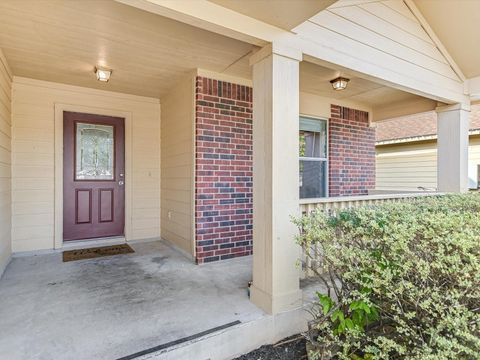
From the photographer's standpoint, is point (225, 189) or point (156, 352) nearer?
point (156, 352)

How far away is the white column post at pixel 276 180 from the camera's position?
240cm

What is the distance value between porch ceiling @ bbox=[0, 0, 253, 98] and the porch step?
265 cm

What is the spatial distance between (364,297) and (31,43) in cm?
385

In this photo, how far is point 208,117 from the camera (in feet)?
12.3

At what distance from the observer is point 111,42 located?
9.71 feet

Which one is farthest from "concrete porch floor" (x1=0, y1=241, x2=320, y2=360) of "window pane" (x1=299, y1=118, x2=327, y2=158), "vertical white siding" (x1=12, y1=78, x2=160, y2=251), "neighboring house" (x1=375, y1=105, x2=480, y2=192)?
"neighboring house" (x1=375, y1=105, x2=480, y2=192)

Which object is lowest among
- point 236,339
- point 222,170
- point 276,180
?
point 236,339

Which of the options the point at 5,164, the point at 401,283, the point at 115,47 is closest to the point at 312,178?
the point at 401,283

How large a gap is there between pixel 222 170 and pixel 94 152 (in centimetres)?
223

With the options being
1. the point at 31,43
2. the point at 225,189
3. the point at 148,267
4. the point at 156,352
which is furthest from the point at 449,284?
the point at 31,43

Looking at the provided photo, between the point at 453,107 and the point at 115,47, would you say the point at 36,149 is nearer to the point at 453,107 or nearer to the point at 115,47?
the point at 115,47

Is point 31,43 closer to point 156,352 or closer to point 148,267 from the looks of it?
point 148,267

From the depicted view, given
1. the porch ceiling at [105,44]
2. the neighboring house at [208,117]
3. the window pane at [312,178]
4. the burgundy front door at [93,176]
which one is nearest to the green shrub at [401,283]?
the neighboring house at [208,117]

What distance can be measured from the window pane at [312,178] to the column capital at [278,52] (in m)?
2.58
